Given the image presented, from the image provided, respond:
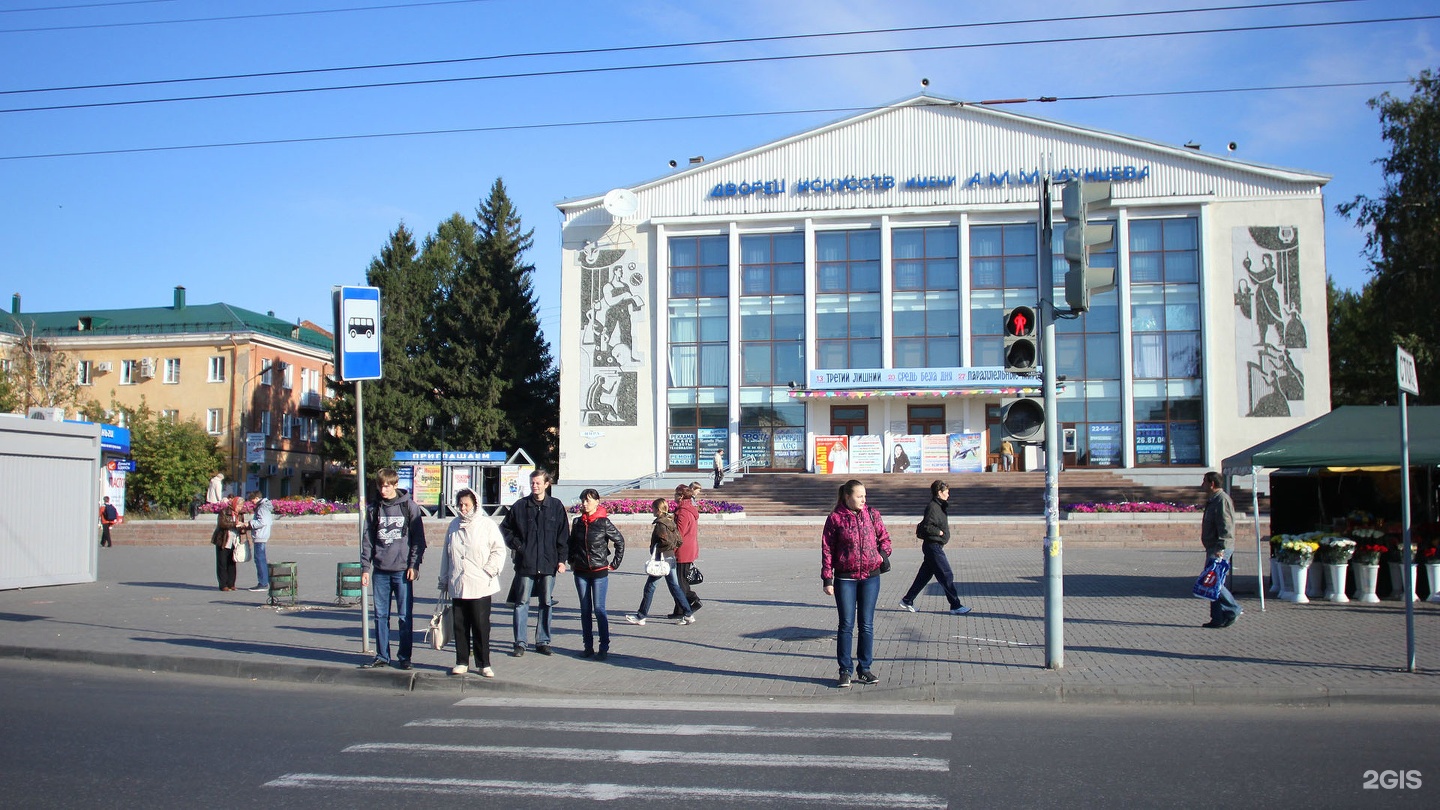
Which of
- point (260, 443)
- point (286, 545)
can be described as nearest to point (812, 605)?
point (286, 545)

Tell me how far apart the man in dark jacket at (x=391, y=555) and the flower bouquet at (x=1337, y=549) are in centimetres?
1158

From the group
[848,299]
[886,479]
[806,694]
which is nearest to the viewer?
[806,694]

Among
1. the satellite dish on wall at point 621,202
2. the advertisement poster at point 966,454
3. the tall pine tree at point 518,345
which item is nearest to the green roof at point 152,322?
the tall pine tree at point 518,345

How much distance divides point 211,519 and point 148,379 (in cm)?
2999

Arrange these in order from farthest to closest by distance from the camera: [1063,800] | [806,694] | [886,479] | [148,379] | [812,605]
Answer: [148,379] → [886,479] → [812,605] → [806,694] → [1063,800]

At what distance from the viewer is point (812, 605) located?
48.4 ft

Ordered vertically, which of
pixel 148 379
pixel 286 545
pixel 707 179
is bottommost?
pixel 286 545

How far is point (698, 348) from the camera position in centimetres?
4631

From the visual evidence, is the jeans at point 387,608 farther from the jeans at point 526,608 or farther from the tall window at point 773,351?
the tall window at point 773,351

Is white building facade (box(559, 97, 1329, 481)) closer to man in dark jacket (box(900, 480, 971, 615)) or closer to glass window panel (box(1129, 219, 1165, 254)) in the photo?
glass window panel (box(1129, 219, 1165, 254))

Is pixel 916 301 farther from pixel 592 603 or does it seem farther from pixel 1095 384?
pixel 592 603

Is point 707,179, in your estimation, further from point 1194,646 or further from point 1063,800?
point 1063,800

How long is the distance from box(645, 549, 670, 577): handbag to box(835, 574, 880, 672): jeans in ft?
13.0

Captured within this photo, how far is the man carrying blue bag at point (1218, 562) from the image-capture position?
11898mm
